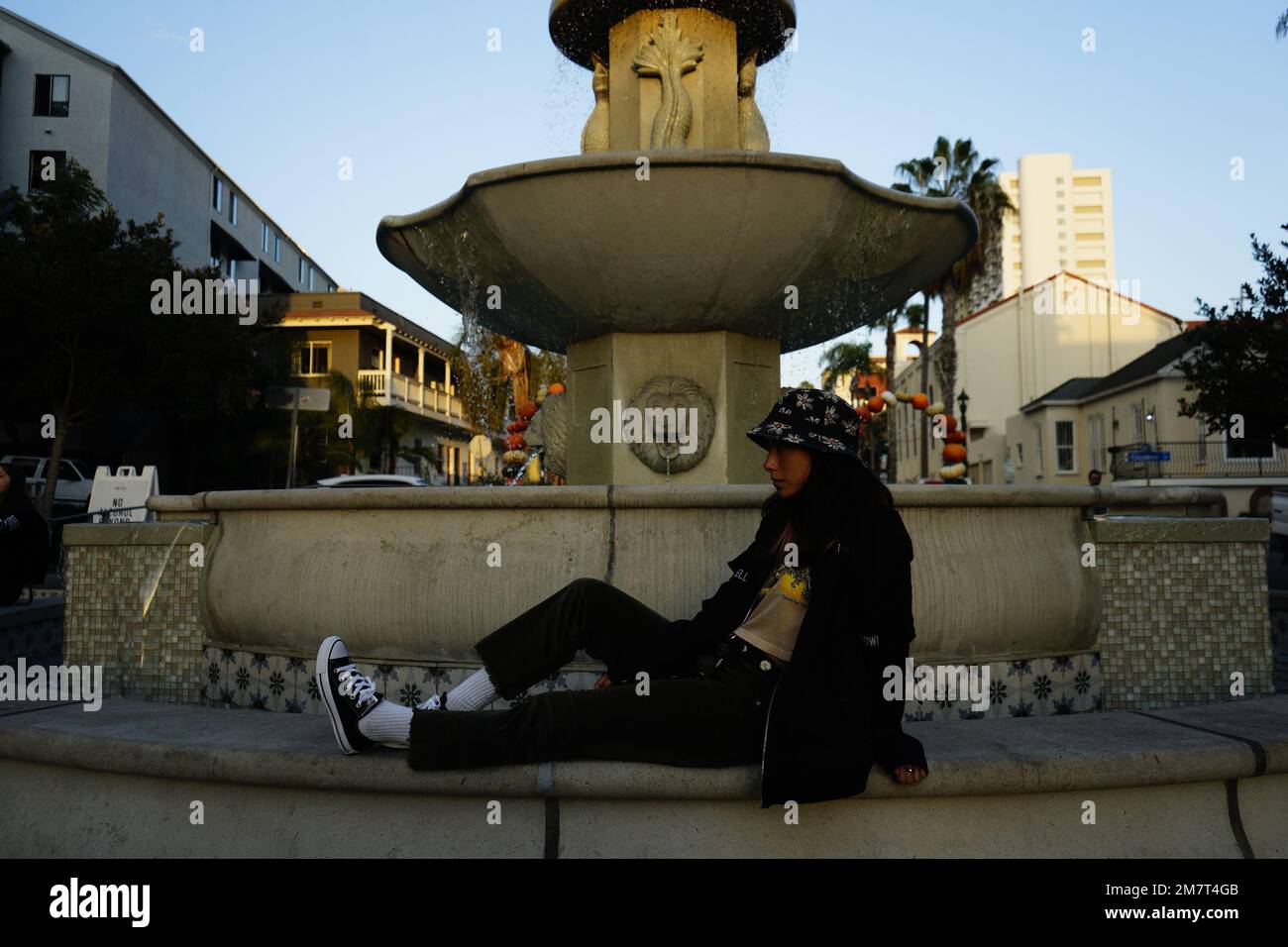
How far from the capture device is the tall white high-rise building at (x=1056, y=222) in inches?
3118

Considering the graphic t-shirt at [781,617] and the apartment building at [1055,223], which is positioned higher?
the apartment building at [1055,223]

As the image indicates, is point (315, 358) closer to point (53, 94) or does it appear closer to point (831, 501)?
point (53, 94)

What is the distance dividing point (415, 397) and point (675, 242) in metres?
33.2

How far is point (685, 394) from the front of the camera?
19.2 ft

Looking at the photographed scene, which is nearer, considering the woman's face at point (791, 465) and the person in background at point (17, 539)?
the woman's face at point (791, 465)

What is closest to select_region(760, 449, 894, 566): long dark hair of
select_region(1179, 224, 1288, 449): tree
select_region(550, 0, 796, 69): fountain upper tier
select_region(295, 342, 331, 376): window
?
select_region(550, 0, 796, 69): fountain upper tier

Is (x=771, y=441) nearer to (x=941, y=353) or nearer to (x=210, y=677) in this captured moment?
(x=210, y=677)

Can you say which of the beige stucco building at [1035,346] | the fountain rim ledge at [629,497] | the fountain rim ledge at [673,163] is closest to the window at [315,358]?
the beige stucco building at [1035,346]

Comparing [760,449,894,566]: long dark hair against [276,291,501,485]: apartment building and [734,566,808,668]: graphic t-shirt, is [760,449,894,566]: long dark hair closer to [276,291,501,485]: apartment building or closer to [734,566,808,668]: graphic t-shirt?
[734,566,808,668]: graphic t-shirt

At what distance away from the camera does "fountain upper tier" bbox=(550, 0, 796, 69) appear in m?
6.58

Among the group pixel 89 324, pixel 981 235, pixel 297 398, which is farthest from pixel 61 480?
pixel 981 235

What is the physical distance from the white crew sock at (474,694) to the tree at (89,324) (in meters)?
20.0

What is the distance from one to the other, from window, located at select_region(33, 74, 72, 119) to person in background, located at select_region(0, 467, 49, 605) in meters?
28.2

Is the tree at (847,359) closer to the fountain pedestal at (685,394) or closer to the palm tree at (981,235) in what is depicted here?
the palm tree at (981,235)
